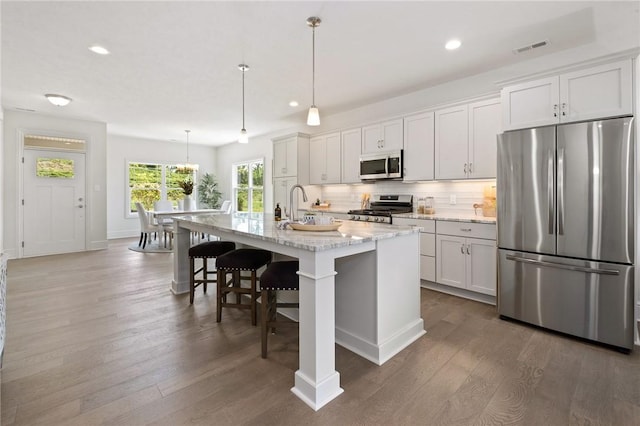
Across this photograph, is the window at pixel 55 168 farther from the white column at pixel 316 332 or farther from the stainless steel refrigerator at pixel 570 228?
the stainless steel refrigerator at pixel 570 228

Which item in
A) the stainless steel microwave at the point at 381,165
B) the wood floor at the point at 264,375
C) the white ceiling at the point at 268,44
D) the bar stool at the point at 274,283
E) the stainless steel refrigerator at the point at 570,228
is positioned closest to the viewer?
the wood floor at the point at 264,375

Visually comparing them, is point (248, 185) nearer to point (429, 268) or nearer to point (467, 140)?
point (429, 268)

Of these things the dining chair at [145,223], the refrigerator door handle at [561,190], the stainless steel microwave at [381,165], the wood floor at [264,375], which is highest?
the stainless steel microwave at [381,165]

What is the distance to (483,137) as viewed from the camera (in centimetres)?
347

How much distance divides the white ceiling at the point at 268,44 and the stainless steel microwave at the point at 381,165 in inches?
35.0

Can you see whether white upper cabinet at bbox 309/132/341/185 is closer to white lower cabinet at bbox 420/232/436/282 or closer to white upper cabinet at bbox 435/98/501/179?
white upper cabinet at bbox 435/98/501/179

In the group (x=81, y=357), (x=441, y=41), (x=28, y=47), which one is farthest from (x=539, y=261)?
(x=28, y=47)

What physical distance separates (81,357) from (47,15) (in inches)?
108

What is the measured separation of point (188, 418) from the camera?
61.6 inches

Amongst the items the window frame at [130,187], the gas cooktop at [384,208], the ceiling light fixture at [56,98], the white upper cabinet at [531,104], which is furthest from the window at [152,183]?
the white upper cabinet at [531,104]

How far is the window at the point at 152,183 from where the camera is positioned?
7.96 m

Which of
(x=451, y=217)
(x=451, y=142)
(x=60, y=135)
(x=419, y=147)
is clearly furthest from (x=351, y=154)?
(x=60, y=135)

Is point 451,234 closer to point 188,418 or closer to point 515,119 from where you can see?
point 515,119

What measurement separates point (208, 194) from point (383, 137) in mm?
6247
